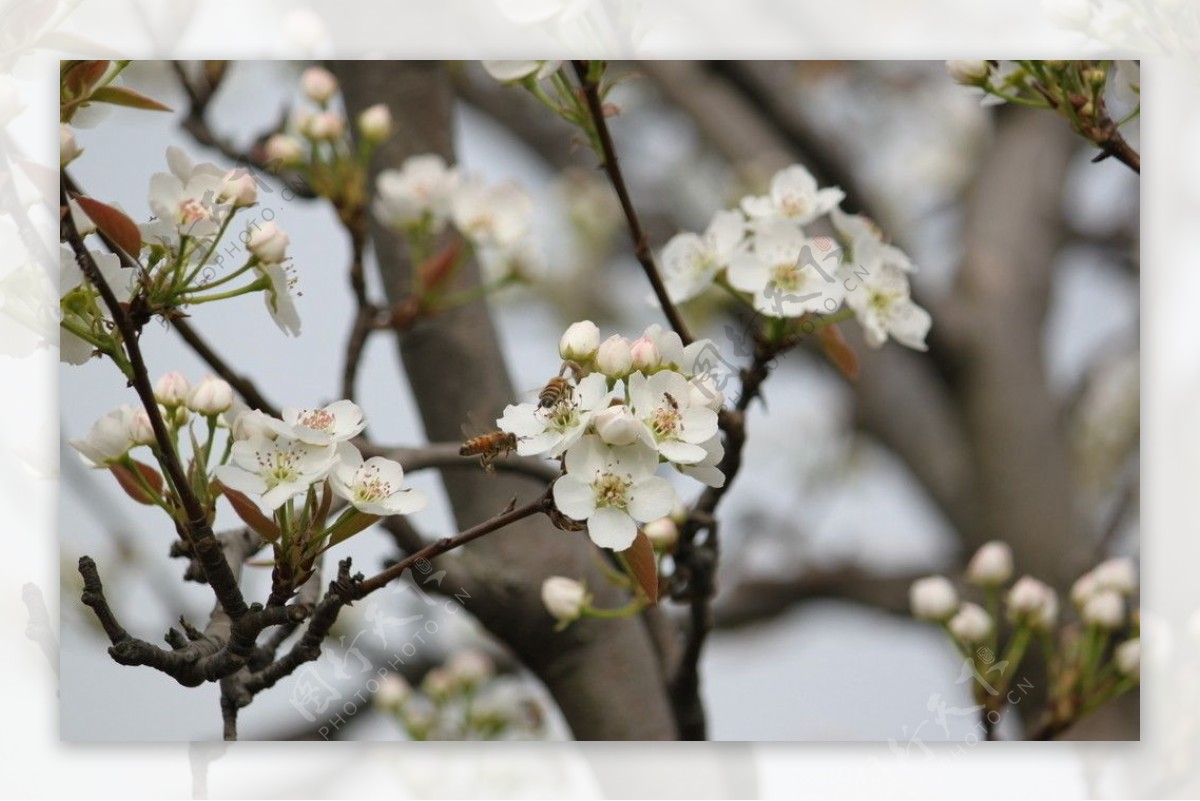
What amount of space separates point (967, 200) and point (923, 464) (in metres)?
0.39

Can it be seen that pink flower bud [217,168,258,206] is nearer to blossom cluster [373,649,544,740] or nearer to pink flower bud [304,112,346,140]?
pink flower bud [304,112,346,140]

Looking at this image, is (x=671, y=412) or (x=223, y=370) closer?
(x=671, y=412)

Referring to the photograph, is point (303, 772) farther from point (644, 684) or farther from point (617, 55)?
point (617, 55)

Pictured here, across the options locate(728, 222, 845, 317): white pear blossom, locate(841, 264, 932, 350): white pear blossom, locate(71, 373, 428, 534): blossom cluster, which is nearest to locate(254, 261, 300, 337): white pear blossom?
locate(71, 373, 428, 534): blossom cluster

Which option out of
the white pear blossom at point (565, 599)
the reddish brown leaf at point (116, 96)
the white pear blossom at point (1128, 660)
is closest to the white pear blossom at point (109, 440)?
the reddish brown leaf at point (116, 96)

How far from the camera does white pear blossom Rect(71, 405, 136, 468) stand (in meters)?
0.84

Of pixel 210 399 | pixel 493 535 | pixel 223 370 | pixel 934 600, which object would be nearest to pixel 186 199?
pixel 210 399

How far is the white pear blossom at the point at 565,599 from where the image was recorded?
1134 millimetres

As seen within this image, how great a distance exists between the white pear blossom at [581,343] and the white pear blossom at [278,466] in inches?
6.1

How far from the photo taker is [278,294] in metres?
0.89

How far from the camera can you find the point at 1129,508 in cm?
136

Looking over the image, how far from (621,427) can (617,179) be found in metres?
0.31

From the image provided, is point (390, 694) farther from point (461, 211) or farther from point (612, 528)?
point (612, 528)

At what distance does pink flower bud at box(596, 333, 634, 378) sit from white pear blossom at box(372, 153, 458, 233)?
2.01ft
